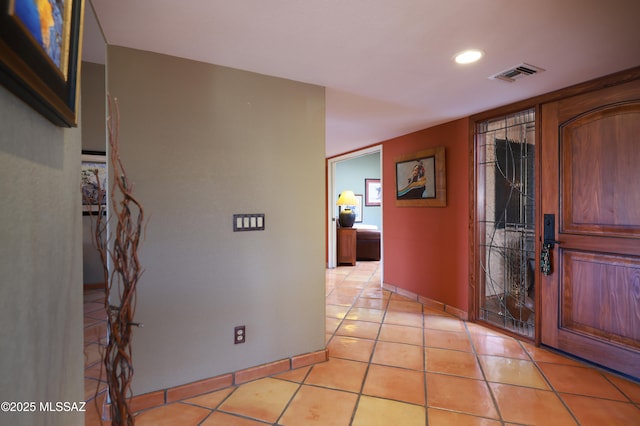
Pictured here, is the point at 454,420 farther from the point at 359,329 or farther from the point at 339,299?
the point at 339,299

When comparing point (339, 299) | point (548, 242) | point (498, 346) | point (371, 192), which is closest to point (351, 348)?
point (498, 346)

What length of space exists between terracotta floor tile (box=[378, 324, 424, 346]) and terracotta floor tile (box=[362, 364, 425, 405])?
20.9 inches

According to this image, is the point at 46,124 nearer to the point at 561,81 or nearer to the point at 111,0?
the point at 111,0

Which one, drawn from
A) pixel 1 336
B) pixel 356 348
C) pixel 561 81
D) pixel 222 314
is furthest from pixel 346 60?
pixel 356 348

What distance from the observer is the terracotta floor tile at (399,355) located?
249 cm

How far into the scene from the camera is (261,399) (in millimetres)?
2047

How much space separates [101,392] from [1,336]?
6.16 ft

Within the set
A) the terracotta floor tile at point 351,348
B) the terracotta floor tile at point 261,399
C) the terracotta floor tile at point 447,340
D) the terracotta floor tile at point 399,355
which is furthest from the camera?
the terracotta floor tile at point 447,340

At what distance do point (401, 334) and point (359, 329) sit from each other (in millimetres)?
407

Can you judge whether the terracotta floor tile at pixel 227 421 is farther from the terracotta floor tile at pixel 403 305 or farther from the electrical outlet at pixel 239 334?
the terracotta floor tile at pixel 403 305

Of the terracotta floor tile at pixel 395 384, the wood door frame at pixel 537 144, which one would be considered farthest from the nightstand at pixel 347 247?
the terracotta floor tile at pixel 395 384

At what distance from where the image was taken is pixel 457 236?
3543 mm

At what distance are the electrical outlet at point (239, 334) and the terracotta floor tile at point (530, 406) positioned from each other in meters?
1.68

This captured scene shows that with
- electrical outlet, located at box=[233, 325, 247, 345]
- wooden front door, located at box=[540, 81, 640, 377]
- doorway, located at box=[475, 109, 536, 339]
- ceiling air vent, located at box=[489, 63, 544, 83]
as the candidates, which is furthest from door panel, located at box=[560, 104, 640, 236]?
electrical outlet, located at box=[233, 325, 247, 345]
